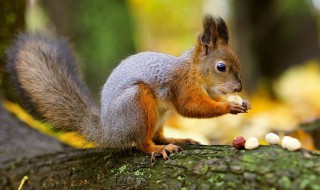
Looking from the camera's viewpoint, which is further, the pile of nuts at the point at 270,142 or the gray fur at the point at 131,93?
the gray fur at the point at 131,93

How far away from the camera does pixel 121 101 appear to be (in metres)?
2.17

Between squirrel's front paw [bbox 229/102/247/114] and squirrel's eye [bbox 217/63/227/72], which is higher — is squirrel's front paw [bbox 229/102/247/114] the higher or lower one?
the lower one

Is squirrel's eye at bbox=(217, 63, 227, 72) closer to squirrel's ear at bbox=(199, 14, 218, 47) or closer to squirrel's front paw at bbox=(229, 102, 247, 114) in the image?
squirrel's ear at bbox=(199, 14, 218, 47)

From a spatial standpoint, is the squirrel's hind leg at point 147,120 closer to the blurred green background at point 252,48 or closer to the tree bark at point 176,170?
the tree bark at point 176,170

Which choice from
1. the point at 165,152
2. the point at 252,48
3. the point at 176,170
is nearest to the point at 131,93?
the point at 165,152

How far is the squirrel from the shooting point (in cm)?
219

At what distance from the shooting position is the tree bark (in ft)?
5.21

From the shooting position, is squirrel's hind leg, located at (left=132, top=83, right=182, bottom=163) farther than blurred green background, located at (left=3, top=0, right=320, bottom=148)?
No

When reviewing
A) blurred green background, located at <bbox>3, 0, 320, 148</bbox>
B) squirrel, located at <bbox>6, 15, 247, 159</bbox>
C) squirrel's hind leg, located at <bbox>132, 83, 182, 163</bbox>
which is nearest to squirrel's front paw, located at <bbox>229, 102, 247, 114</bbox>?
squirrel, located at <bbox>6, 15, 247, 159</bbox>

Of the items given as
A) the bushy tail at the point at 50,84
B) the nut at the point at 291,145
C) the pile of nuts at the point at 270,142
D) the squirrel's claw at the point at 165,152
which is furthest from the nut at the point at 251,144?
the bushy tail at the point at 50,84

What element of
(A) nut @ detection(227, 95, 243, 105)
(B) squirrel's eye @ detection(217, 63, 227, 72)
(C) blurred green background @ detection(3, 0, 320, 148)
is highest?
(C) blurred green background @ detection(3, 0, 320, 148)

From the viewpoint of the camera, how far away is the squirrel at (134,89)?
2189 mm

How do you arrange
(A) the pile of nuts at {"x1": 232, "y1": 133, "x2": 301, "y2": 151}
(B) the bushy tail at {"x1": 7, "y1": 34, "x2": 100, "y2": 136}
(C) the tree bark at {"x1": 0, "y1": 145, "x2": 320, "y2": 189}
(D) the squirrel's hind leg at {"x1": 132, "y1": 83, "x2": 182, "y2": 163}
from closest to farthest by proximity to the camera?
(C) the tree bark at {"x1": 0, "y1": 145, "x2": 320, "y2": 189}, (A) the pile of nuts at {"x1": 232, "y1": 133, "x2": 301, "y2": 151}, (D) the squirrel's hind leg at {"x1": 132, "y1": 83, "x2": 182, "y2": 163}, (B) the bushy tail at {"x1": 7, "y1": 34, "x2": 100, "y2": 136}

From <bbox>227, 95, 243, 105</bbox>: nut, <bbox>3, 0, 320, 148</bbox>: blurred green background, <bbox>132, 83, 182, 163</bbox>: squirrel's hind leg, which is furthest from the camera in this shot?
<bbox>3, 0, 320, 148</bbox>: blurred green background
